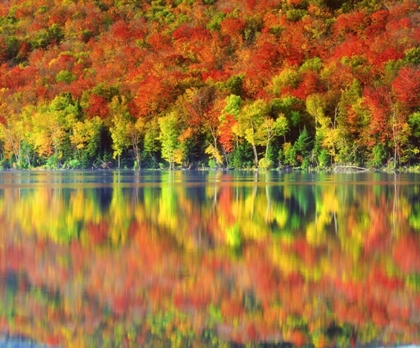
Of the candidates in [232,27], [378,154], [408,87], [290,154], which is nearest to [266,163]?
[290,154]

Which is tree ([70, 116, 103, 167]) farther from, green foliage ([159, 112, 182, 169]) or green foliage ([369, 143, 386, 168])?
green foliage ([369, 143, 386, 168])

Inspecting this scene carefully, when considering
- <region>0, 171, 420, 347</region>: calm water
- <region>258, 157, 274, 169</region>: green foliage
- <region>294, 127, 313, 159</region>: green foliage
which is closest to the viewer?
<region>0, 171, 420, 347</region>: calm water

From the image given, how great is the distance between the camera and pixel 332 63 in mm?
88250

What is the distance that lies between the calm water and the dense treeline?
4438cm

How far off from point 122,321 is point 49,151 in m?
82.6

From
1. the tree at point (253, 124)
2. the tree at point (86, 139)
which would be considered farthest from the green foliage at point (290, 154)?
the tree at point (86, 139)

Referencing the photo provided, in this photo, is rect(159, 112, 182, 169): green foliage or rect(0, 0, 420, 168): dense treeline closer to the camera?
rect(0, 0, 420, 168): dense treeline

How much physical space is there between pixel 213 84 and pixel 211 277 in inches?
3024

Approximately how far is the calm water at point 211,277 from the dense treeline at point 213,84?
44.4 metres

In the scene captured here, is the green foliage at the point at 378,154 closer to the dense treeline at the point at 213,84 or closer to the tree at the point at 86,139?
the dense treeline at the point at 213,84

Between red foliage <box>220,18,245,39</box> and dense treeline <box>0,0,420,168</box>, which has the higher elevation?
red foliage <box>220,18,245,39</box>

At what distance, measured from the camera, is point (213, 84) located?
296ft

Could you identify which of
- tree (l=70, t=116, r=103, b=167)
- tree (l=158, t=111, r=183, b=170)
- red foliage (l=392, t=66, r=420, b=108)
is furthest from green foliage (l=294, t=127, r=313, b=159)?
tree (l=70, t=116, r=103, b=167)

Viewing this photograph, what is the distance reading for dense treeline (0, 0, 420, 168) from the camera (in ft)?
231
